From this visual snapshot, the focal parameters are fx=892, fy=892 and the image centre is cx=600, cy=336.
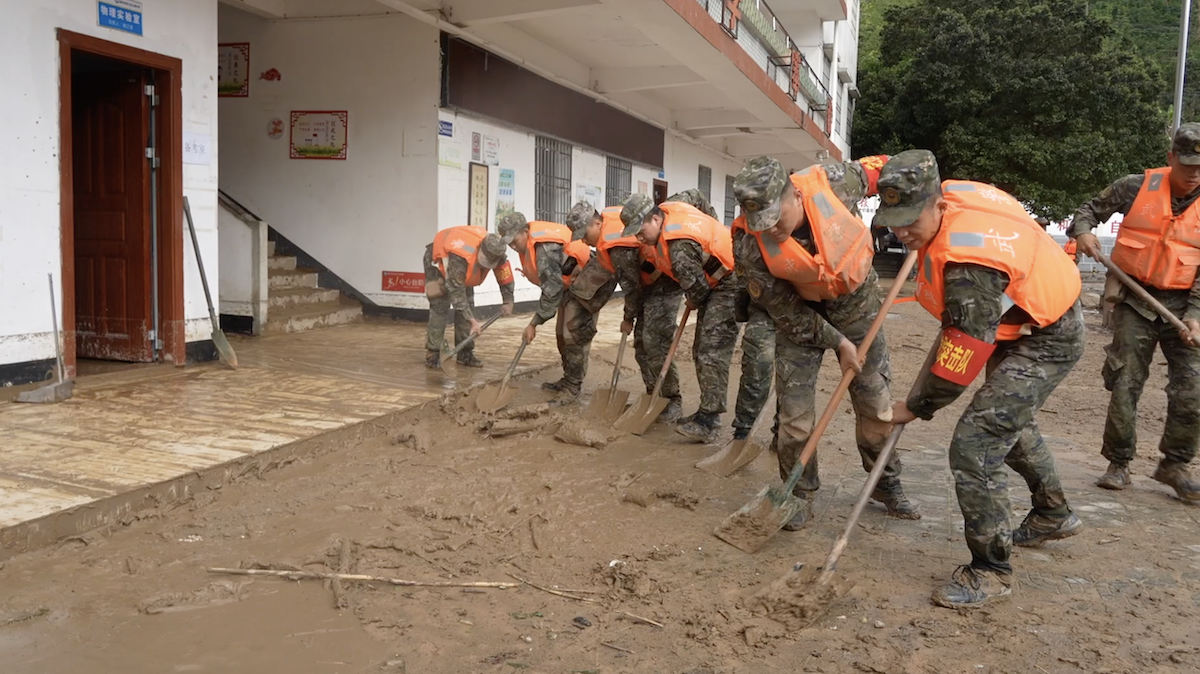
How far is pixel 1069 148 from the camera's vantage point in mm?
21703

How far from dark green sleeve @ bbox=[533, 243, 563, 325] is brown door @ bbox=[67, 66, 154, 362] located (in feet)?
9.53

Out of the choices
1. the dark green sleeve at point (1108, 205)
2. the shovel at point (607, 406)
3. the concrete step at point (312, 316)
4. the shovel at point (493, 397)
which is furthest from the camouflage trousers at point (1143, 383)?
the concrete step at point (312, 316)

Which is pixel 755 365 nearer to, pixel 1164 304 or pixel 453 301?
pixel 1164 304

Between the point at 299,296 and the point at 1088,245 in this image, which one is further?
the point at 299,296

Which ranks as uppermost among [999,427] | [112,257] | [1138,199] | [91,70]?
[91,70]

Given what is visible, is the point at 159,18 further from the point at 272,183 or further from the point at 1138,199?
the point at 1138,199

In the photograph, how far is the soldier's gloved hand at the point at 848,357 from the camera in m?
3.55

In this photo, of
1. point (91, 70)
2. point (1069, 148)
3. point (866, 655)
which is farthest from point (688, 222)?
point (1069, 148)

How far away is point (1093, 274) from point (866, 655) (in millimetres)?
27124

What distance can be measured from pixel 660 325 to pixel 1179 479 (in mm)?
3032

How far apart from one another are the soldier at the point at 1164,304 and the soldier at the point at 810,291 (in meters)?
1.33

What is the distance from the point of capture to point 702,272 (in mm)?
5371

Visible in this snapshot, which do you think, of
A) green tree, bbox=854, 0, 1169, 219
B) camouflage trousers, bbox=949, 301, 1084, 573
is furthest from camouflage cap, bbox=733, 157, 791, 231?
green tree, bbox=854, 0, 1169, 219

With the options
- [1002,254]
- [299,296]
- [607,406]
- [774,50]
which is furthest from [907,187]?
[774,50]
